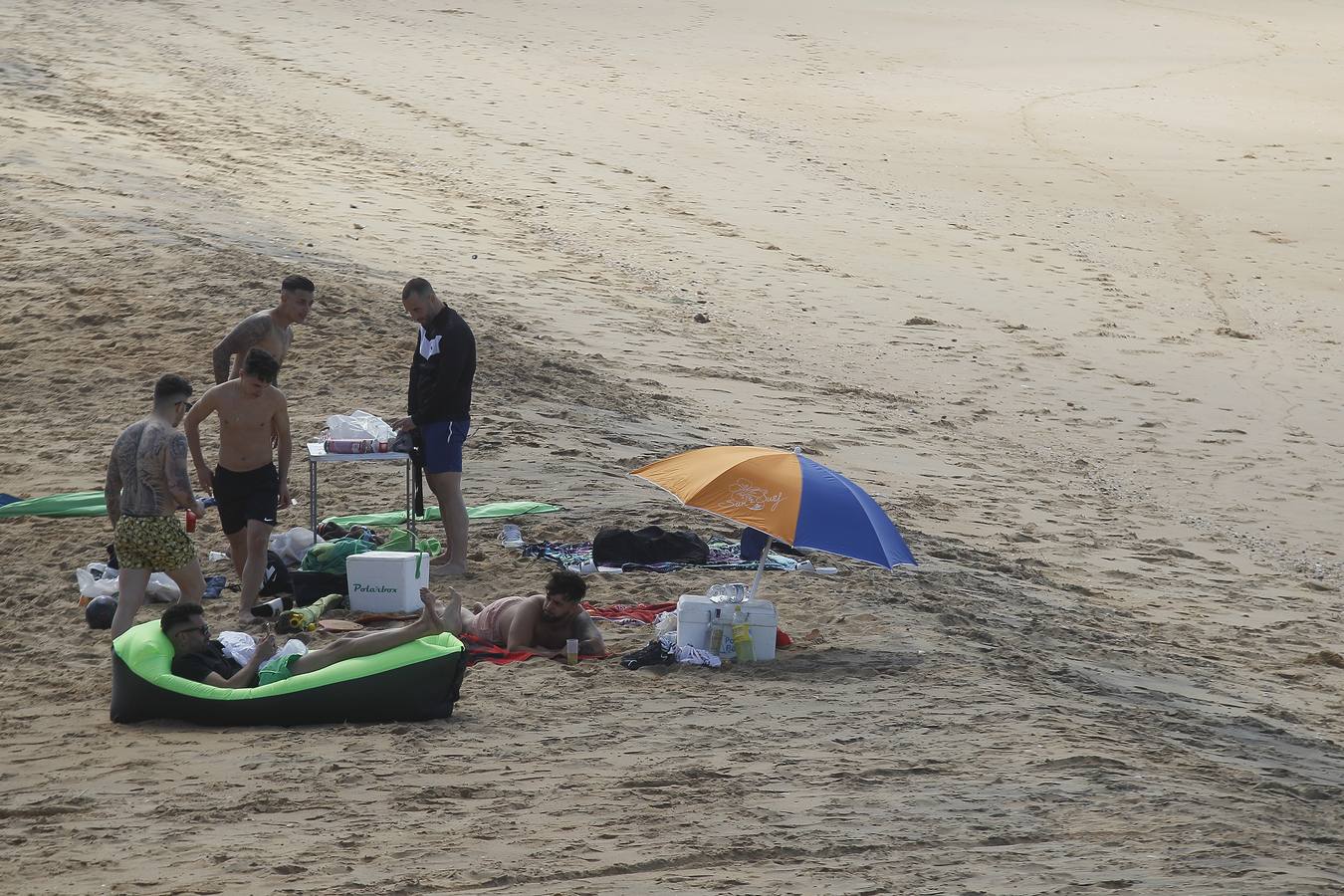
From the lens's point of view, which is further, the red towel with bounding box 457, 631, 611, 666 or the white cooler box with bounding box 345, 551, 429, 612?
the white cooler box with bounding box 345, 551, 429, 612

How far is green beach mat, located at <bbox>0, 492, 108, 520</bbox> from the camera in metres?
9.95

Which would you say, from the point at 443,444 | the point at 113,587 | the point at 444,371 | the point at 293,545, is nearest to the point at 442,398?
the point at 444,371

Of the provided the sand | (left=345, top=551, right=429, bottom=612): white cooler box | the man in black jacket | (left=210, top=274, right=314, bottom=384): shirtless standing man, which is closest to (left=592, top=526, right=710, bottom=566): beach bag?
the sand

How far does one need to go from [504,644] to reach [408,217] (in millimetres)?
10920

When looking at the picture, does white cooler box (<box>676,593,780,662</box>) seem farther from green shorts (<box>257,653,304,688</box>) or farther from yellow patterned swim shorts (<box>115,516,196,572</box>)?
yellow patterned swim shorts (<box>115,516,196,572</box>)

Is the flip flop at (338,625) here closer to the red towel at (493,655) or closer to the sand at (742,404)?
the red towel at (493,655)

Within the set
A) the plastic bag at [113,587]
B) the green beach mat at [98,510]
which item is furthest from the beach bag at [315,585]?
the green beach mat at [98,510]

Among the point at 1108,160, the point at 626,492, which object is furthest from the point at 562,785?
the point at 1108,160

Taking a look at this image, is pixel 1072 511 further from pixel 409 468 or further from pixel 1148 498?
pixel 409 468

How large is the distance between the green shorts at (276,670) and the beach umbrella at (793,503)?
200 centimetres

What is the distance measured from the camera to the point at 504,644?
7.97 metres

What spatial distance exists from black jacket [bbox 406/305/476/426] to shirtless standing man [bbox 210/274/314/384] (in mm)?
727

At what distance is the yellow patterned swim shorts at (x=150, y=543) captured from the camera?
25.0 feet

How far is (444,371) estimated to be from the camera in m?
8.88
